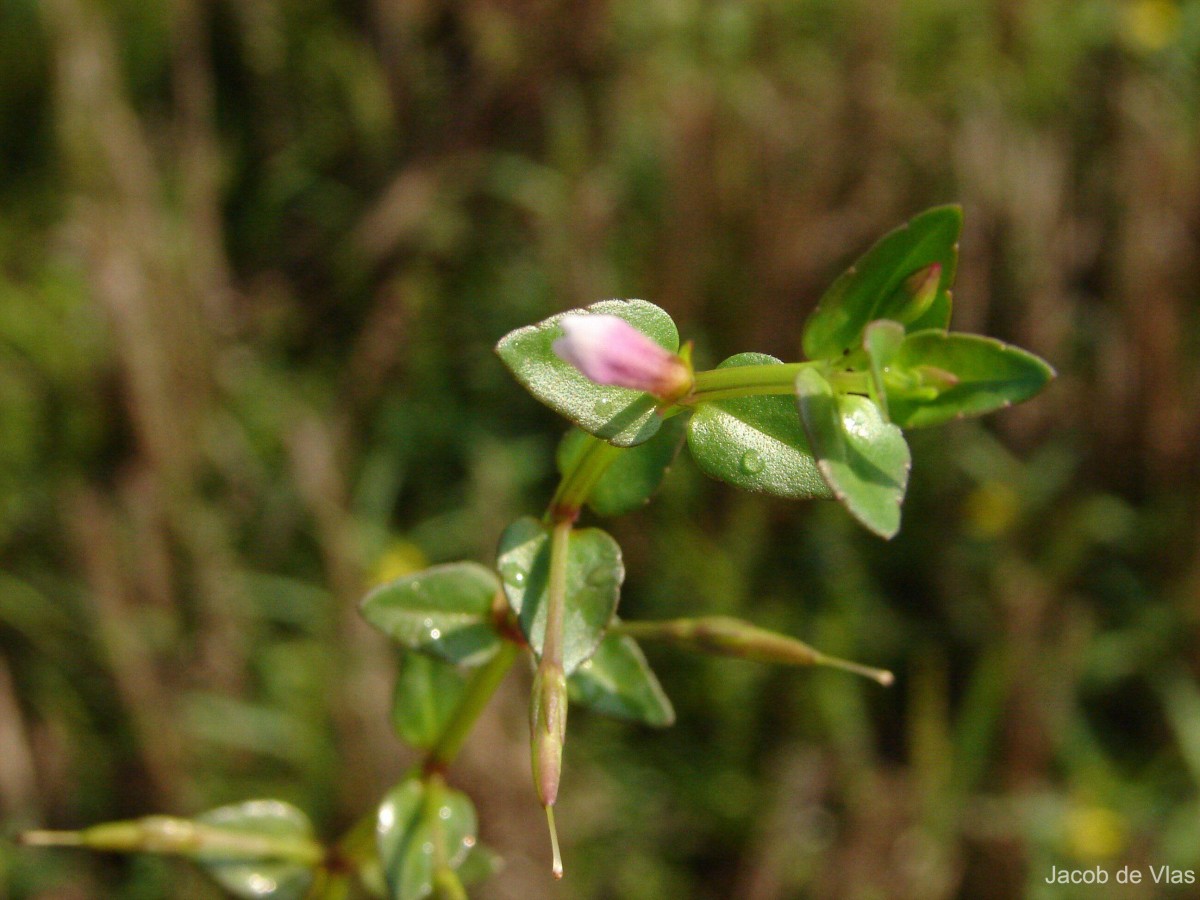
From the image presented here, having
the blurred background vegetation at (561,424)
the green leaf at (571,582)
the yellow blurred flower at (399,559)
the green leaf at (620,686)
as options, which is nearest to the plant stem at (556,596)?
the green leaf at (571,582)

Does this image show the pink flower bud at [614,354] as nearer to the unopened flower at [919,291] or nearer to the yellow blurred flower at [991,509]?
the unopened flower at [919,291]

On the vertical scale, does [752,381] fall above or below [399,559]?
above

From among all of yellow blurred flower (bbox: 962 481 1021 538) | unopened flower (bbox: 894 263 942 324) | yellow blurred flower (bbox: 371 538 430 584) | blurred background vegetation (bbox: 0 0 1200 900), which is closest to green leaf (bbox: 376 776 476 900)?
unopened flower (bbox: 894 263 942 324)

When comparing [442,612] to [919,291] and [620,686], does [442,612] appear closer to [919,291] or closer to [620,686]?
[620,686]

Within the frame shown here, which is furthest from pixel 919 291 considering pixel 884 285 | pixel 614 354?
pixel 614 354

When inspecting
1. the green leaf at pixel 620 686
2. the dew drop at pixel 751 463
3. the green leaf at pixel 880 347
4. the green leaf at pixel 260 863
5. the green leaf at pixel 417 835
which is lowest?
the green leaf at pixel 260 863

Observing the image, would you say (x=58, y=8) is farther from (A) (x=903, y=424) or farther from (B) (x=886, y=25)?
(A) (x=903, y=424)
